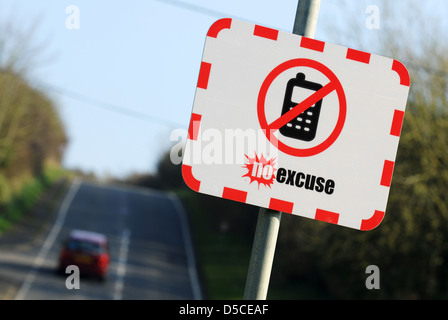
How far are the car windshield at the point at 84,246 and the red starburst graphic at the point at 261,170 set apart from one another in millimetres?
23693

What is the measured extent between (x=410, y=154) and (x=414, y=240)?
2652 millimetres

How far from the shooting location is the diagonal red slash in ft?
10.0

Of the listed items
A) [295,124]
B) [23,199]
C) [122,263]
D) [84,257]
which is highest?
[23,199]

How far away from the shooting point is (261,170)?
3018 millimetres

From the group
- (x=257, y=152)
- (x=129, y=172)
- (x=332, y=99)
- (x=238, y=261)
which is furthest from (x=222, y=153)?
(x=129, y=172)

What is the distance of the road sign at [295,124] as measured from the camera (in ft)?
9.88

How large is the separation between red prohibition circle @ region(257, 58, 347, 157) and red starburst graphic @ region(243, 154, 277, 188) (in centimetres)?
8

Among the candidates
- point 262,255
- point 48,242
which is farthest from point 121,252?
point 262,255

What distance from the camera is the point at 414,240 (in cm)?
2245

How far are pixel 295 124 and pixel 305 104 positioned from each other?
9cm

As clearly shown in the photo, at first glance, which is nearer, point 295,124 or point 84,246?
point 295,124

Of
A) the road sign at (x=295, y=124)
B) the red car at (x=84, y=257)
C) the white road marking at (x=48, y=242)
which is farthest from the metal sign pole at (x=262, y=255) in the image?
the red car at (x=84, y=257)

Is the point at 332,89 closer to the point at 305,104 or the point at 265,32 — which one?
the point at 305,104

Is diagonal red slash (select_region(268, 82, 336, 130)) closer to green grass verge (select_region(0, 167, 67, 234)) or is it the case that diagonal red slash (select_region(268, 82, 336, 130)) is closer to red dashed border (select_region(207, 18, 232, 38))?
red dashed border (select_region(207, 18, 232, 38))
